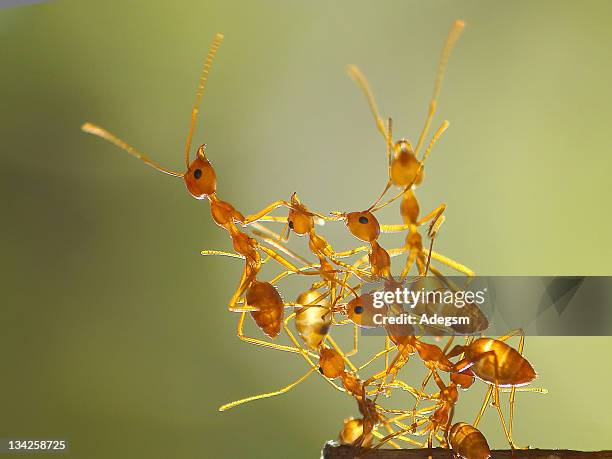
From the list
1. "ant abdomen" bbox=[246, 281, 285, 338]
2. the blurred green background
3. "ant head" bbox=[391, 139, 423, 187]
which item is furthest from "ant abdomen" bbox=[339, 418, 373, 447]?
the blurred green background

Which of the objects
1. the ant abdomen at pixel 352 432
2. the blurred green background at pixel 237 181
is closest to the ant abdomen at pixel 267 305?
the ant abdomen at pixel 352 432

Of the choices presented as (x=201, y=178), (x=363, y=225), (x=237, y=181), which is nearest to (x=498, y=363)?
(x=363, y=225)

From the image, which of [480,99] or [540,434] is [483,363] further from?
[480,99]

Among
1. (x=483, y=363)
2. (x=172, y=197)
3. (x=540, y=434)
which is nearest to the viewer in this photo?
(x=483, y=363)

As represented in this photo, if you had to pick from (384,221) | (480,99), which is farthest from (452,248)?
(480,99)

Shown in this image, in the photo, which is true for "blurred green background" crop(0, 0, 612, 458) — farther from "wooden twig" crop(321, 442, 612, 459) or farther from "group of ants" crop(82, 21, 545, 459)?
"wooden twig" crop(321, 442, 612, 459)

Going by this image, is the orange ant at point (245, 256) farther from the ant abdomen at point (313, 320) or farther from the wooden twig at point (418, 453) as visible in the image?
the wooden twig at point (418, 453)
